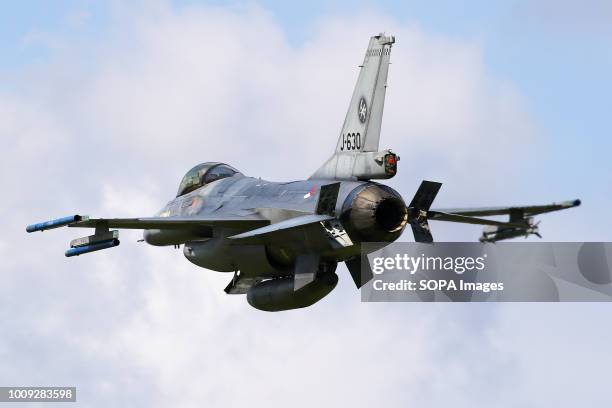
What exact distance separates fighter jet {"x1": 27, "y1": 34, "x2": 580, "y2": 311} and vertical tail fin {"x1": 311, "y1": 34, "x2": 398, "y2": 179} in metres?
0.03

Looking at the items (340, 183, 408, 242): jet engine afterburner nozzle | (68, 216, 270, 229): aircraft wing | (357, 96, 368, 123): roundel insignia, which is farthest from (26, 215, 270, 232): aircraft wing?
(357, 96, 368, 123): roundel insignia

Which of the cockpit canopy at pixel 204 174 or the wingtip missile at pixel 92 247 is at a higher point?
the cockpit canopy at pixel 204 174

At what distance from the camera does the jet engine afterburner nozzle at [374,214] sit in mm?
44094

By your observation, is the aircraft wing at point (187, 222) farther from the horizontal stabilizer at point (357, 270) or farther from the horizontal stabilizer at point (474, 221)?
the horizontal stabilizer at point (474, 221)

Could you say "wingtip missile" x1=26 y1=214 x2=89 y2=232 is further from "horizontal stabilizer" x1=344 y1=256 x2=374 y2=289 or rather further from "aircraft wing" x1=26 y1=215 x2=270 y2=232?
"horizontal stabilizer" x1=344 y1=256 x2=374 y2=289

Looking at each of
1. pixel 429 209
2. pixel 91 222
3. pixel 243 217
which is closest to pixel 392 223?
pixel 429 209

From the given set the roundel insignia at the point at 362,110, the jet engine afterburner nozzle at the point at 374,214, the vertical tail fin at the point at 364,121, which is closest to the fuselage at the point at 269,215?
the jet engine afterburner nozzle at the point at 374,214

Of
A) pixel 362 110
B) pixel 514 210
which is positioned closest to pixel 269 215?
pixel 362 110

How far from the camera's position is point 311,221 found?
1737 inches

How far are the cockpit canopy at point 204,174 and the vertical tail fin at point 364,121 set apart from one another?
458 centimetres

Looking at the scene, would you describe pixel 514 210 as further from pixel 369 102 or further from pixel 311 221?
pixel 311 221

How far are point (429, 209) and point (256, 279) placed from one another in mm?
6873

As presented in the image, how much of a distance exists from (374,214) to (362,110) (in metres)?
4.87

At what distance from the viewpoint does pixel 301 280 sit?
4600cm
